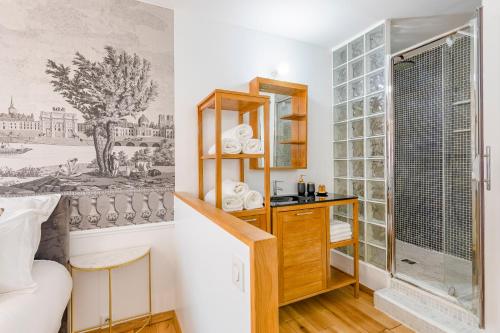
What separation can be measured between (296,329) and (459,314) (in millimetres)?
1128

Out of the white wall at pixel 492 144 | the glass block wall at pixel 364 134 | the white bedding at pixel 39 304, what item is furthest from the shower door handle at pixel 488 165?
the white bedding at pixel 39 304

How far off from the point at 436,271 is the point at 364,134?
1.28m

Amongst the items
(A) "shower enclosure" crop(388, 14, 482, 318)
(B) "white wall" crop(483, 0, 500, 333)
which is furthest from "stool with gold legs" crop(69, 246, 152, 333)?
(B) "white wall" crop(483, 0, 500, 333)

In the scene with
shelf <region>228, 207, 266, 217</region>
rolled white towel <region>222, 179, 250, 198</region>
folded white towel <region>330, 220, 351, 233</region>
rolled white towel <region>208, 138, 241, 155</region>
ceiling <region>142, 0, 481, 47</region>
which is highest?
ceiling <region>142, 0, 481, 47</region>

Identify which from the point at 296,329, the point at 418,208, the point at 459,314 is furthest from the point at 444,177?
the point at 296,329

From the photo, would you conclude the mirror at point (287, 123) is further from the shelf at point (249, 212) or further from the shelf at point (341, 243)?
the shelf at point (341, 243)

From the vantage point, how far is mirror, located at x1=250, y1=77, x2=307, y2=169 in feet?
8.07

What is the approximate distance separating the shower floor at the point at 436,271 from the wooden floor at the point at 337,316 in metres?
0.39

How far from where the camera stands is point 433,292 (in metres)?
1.89

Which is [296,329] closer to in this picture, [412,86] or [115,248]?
[115,248]

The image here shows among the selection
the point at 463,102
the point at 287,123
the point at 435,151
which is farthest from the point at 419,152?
the point at 287,123

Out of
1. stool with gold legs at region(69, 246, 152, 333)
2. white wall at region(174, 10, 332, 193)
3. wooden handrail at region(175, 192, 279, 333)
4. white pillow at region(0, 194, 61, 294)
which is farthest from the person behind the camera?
white wall at region(174, 10, 332, 193)

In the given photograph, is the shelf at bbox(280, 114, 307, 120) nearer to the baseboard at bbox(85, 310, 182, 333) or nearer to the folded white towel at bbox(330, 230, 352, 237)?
the folded white towel at bbox(330, 230, 352, 237)

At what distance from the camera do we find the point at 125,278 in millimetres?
1920
